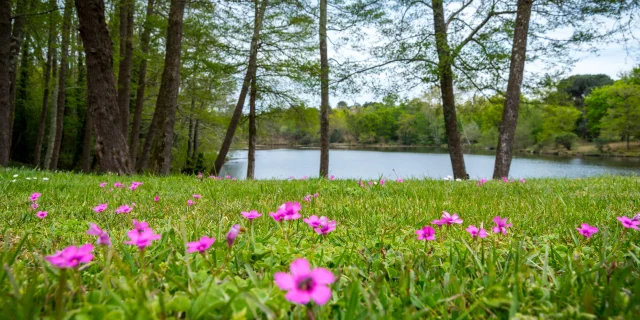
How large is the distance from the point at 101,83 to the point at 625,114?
54990mm

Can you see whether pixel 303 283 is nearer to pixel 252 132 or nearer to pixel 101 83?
pixel 101 83

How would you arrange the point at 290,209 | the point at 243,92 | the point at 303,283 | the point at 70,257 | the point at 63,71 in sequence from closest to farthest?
the point at 303,283
the point at 70,257
the point at 290,209
the point at 243,92
the point at 63,71

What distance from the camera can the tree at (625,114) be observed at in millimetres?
40734

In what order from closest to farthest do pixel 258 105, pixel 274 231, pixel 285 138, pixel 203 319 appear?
1. pixel 203 319
2. pixel 274 231
3. pixel 258 105
4. pixel 285 138

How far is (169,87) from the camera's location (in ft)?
25.7

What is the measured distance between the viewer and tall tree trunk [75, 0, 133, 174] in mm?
5762

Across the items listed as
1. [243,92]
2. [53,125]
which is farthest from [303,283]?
[53,125]

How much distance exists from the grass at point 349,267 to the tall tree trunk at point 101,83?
366cm

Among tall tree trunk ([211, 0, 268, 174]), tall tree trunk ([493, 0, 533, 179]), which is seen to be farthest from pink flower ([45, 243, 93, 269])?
tall tree trunk ([211, 0, 268, 174])

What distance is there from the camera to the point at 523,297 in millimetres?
886

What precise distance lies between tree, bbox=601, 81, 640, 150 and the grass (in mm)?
52214

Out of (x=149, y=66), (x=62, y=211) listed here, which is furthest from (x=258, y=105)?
(x=62, y=211)

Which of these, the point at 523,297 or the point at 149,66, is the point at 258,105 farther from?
the point at 523,297

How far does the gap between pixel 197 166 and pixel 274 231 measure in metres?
23.0
